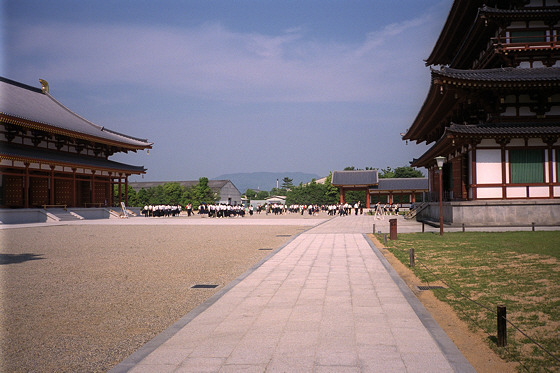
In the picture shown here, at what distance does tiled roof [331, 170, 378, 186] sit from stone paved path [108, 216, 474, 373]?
52985 mm

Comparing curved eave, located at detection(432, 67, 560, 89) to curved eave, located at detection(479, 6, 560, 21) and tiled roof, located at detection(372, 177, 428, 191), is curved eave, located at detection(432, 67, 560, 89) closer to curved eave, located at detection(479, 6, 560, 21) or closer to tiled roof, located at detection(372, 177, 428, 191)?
curved eave, located at detection(479, 6, 560, 21)

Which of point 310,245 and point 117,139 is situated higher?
point 117,139

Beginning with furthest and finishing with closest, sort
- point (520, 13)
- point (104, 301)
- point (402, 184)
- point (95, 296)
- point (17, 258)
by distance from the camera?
point (402, 184), point (520, 13), point (17, 258), point (95, 296), point (104, 301)

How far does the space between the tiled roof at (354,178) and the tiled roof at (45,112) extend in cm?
2836

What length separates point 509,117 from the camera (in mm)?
20266

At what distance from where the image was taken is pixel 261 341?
16.6ft

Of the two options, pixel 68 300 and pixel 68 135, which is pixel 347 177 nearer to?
pixel 68 135

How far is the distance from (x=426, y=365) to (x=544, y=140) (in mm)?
19432

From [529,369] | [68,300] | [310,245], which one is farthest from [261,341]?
[310,245]

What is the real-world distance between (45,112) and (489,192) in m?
38.7

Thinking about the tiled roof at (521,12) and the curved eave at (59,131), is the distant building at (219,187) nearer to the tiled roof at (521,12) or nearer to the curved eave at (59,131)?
the curved eave at (59,131)

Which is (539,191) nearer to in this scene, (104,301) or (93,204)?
(104,301)

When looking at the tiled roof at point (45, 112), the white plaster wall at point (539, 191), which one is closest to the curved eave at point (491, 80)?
the white plaster wall at point (539, 191)

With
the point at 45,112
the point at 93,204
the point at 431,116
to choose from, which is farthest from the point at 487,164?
the point at 45,112
